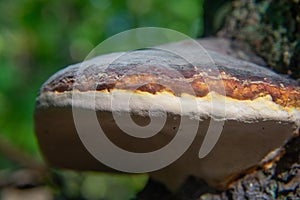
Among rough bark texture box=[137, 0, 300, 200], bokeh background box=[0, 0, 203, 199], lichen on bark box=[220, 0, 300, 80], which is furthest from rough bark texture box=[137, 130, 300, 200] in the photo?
bokeh background box=[0, 0, 203, 199]

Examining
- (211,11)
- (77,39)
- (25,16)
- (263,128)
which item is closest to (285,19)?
(211,11)

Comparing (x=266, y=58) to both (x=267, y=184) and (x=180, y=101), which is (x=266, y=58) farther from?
(x=180, y=101)

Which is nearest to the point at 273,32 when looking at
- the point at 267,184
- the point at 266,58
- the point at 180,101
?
the point at 266,58

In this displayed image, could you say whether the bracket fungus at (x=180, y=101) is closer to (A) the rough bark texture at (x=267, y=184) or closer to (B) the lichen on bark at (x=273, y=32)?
(A) the rough bark texture at (x=267, y=184)

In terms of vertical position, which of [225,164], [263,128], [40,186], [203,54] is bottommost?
[40,186]

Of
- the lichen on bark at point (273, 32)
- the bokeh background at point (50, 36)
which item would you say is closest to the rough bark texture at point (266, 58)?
the lichen on bark at point (273, 32)

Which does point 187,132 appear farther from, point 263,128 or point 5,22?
point 5,22
